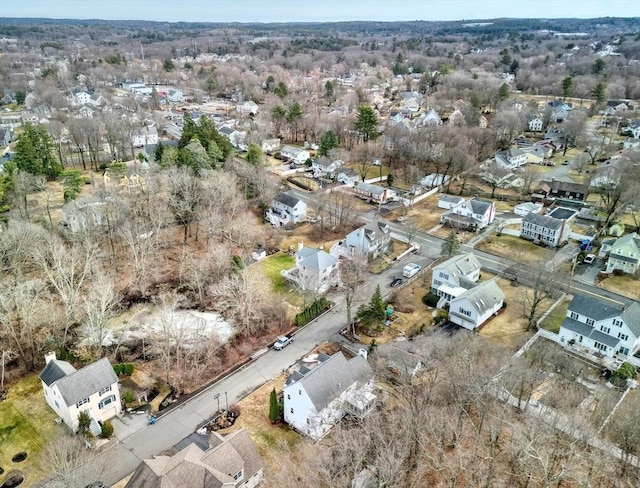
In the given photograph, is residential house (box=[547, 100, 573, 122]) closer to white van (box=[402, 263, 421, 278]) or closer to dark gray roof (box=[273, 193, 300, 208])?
dark gray roof (box=[273, 193, 300, 208])

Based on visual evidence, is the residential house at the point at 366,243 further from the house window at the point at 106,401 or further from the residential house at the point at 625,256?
the house window at the point at 106,401

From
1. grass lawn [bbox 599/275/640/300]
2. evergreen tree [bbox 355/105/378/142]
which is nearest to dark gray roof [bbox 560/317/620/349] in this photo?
grass lawn [bbox 599/275/640/300]

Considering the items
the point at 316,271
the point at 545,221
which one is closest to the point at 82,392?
the point at 316,271

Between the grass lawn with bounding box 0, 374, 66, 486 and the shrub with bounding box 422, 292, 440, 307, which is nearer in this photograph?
the grass lawn with bounding box 0, 374, 66, 486

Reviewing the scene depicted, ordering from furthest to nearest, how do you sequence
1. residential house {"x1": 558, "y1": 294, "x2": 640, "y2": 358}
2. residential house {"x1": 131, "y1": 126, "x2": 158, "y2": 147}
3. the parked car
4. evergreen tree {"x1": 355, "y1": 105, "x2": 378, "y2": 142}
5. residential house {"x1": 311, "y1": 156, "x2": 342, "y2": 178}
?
residential house {"x1": 131, "y1": 126, "x2": 158, "y2": 147} < evergreen tree {"x1": 355, "y1": 105, "x2": 378, "y2": 142} < residential house {"x1": 311, "y1": 156, "x2": 342, "y2": 178} < the parked car < residential house {"x1": 558, "y1": 294, "x2": 640, "y2": 358}

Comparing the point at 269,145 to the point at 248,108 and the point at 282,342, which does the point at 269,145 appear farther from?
the point at 282,342

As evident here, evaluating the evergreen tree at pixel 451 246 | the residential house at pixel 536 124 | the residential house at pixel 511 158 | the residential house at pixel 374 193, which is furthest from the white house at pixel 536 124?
the evergreen tree at pixel 451 246

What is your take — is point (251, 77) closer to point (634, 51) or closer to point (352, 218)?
point (352, 218)
